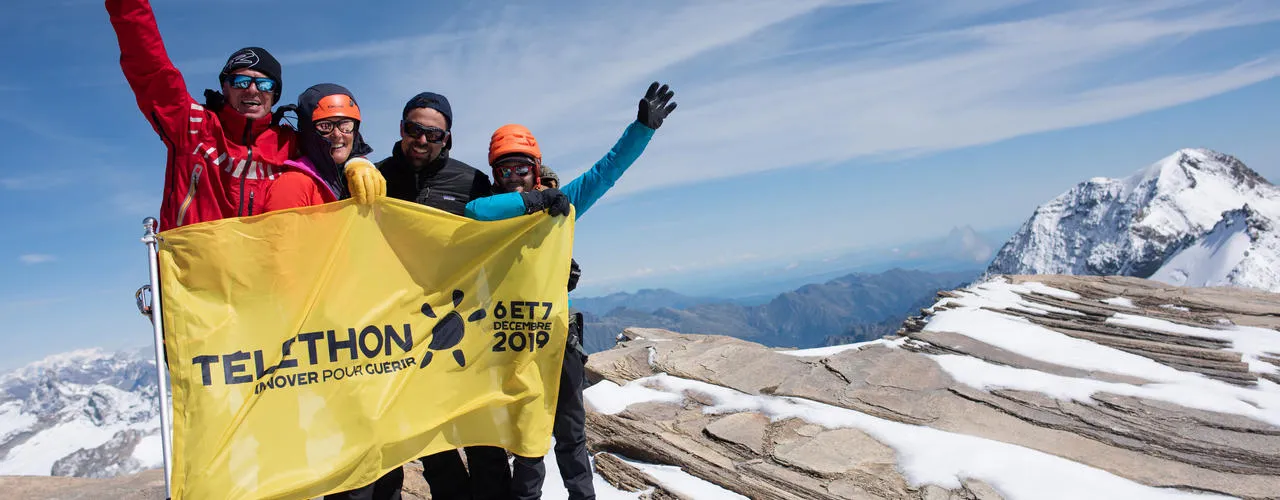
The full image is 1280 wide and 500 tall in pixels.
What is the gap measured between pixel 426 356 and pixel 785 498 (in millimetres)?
5975

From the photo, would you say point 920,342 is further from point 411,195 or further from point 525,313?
point 411,195

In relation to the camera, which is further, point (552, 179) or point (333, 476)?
point (552, 179)

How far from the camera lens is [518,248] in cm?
707

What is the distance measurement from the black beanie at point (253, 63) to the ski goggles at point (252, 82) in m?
0.06

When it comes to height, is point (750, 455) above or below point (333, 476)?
below

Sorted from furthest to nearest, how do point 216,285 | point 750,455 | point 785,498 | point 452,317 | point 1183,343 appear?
1. point 1183,343
2. point 750,455
3. point 785,498
4. point 452,317
5. point 216,285

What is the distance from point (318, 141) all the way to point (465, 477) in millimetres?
4140

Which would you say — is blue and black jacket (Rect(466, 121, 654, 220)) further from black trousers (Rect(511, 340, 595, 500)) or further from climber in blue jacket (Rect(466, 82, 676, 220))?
black trousers (Rect(511, 340, 595, 500))

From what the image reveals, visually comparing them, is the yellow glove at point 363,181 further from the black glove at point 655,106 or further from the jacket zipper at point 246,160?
the black glove at point 655,106

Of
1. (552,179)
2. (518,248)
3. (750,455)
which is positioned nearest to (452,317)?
(518,248)

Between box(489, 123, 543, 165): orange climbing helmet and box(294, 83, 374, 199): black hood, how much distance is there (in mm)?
1421

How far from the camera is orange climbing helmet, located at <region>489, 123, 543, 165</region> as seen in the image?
708cm

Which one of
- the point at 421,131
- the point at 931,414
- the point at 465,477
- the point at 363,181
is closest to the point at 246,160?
the point at 363,181

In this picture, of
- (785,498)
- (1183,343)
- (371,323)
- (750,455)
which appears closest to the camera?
(371,323)
